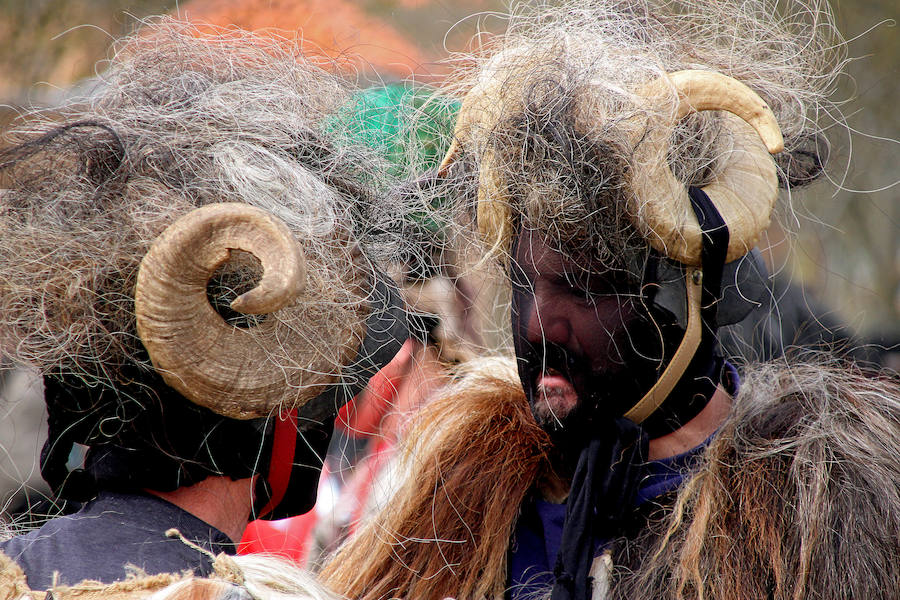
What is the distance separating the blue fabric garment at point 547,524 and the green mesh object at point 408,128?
2.59 feet

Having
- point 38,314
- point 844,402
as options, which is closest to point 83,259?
point 38,314

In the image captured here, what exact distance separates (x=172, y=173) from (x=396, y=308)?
21.9 inches

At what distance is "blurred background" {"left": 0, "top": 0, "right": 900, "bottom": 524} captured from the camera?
294 centimetres

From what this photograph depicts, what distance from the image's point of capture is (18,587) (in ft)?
4.86

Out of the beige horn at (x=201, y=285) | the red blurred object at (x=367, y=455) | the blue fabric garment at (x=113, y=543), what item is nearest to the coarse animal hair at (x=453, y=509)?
the red blurred object at (x=367, y=455)

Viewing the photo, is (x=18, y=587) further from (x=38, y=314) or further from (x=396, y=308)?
(x=396, y=308)

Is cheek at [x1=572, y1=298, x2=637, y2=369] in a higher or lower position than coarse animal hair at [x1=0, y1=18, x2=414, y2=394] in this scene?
lower

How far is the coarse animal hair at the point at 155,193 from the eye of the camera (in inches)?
62.2

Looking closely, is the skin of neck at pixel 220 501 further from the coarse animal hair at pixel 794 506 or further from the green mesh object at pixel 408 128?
the coarse animal hair at pixel 794 506

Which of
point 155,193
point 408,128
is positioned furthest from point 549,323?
point 155,193

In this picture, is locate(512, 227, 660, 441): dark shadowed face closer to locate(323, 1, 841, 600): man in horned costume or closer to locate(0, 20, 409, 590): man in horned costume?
locate(323, 1, 841, 600): man in horned costume

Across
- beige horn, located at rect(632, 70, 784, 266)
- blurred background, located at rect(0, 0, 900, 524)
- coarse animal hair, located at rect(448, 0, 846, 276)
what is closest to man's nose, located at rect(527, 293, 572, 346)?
coarse animal hair, located at rect(448, 0, 846, 276)

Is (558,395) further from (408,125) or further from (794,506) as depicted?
(408,125)

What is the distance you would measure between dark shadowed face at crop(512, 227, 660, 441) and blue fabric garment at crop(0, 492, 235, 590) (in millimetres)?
879
